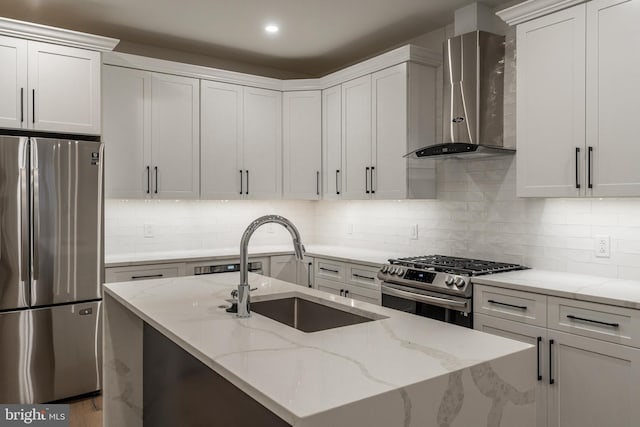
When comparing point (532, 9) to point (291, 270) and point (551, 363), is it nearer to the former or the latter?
point (551, 363)

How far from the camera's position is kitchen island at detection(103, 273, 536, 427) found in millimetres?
1072

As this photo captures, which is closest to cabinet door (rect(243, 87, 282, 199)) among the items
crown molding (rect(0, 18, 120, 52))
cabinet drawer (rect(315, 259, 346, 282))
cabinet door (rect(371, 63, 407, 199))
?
cabinet drawer (rect(315, 259, 346, 282))

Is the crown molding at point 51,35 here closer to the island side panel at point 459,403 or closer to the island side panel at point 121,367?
the island side panel at point 121,367

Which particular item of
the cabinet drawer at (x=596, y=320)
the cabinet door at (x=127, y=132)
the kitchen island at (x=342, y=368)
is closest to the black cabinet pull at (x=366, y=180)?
the cabinet door at (x=127, y=132)

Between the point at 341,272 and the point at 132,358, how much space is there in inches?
76.1

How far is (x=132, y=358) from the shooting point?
8.00 feet

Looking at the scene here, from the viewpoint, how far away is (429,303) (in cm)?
308

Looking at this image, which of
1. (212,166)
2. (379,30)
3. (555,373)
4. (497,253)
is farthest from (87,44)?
(555,373)

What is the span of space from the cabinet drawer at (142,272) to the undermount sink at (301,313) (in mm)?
1871

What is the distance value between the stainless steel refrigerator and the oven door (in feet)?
6.85

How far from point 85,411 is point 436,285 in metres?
2.44

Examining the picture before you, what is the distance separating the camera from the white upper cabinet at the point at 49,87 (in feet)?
10.6

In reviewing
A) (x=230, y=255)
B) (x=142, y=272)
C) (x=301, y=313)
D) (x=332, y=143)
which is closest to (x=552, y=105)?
(x=301, y=313)

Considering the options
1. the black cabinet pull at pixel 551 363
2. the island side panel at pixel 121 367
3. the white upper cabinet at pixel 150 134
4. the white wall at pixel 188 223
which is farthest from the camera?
the white wall at pixel 188 223
